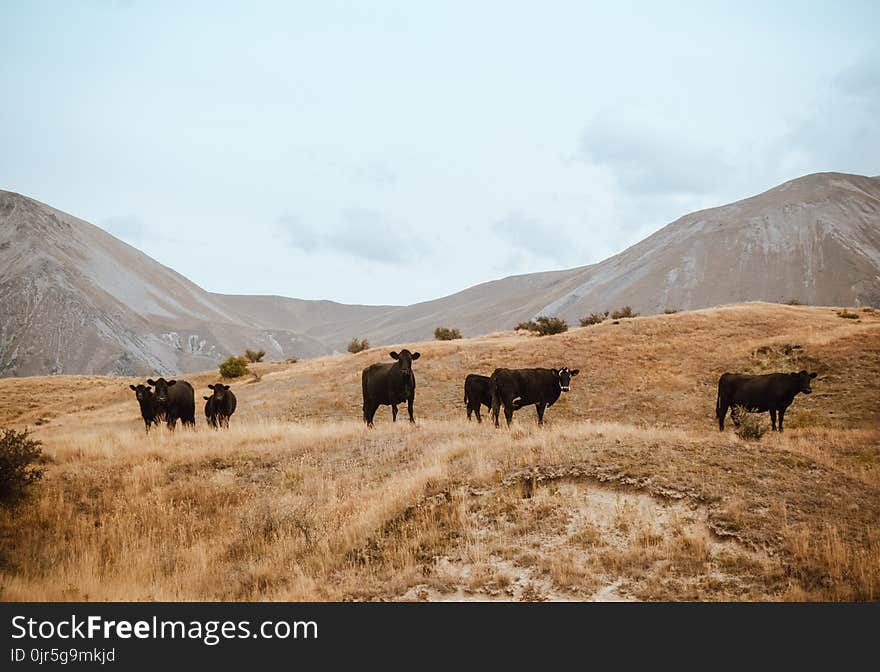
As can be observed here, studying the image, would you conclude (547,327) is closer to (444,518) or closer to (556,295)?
(444,518)

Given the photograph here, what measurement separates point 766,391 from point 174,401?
20572 millimetres

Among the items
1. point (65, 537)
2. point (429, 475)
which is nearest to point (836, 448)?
point (429, 475)

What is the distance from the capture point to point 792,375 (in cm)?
2030

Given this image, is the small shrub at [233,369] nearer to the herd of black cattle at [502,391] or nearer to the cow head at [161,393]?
the herd of black cattle at [502,391]

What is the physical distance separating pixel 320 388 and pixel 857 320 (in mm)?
38963

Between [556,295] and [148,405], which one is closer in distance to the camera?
[148,405]

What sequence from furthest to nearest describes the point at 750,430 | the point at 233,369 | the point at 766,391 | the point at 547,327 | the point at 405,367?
the point at 547,327 → the point at 233,369 → the point at 766,391 → the point at 405,367 → the point at 750,430

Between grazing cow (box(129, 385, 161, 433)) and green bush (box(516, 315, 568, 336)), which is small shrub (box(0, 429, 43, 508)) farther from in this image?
green bush (box(516, 315, 568, 336))

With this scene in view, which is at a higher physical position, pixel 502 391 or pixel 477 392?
pixel 502 391

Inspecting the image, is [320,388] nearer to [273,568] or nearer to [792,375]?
[792,375]

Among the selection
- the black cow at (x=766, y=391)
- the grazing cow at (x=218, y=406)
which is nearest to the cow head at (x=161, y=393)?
the grazing cow at (x=218, y=406)

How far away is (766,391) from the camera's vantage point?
20266 millimetres

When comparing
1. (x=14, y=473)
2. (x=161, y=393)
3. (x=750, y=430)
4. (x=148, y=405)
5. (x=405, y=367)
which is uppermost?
(x=405, y=367)

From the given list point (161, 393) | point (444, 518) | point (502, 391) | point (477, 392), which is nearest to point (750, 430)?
point (502, 391)
